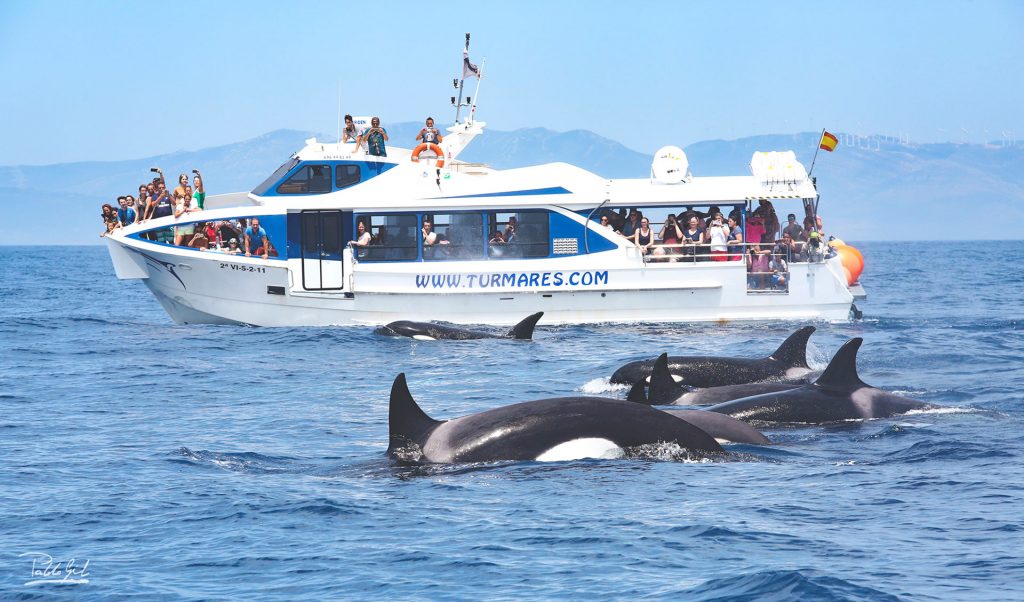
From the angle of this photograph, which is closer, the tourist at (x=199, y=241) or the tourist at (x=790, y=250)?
the tourist at (x=790, y=250)

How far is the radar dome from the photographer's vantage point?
2609 centimetres

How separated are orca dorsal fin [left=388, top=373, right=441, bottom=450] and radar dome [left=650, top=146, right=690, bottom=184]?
16.2 meters

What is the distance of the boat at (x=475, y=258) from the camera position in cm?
2508

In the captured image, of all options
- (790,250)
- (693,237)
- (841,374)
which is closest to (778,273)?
(790,250)

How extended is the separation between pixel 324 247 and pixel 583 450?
53.7ft

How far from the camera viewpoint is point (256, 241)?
2550cm

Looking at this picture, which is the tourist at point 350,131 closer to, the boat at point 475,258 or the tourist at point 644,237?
the boat at point 475,258

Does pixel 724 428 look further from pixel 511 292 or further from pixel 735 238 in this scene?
pixel 735 238

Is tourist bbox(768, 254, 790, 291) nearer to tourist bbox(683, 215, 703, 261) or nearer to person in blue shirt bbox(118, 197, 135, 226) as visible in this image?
tourist bbox(683, 215, 703, 261)

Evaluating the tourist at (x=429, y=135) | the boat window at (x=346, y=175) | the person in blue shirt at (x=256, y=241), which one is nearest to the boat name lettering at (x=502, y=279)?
the boat window at (x=346, y=175)

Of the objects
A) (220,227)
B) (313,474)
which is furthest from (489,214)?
(313,474)

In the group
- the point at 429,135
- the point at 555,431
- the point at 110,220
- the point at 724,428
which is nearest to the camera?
the point at 555,431

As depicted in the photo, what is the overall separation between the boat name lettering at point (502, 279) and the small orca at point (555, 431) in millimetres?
14750

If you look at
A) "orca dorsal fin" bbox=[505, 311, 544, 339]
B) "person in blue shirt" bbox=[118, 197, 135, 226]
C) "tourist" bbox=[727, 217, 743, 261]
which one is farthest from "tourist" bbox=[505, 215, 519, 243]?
"person in blue shirt" bbox=[118, 197, 135, 226]
